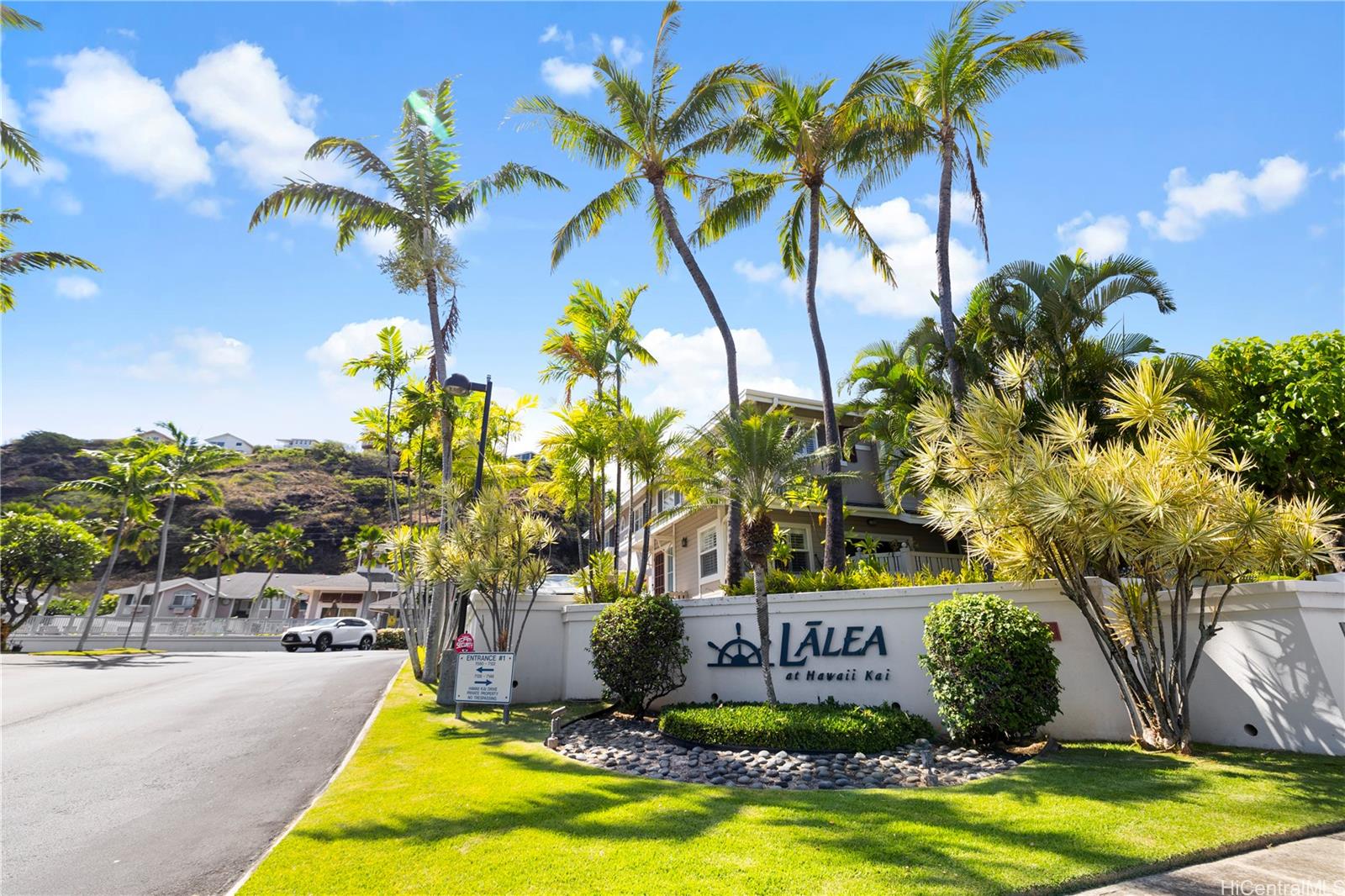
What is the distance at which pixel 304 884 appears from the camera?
5.10m

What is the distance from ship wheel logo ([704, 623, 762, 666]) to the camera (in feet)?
42.1

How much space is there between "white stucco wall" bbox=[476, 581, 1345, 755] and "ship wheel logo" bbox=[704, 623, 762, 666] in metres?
0.08

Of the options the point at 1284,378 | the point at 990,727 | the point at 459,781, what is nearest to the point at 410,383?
the point at 459,781

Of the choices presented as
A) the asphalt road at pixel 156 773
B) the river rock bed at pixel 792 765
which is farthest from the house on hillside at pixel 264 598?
the river rock bed at pixel 792 765

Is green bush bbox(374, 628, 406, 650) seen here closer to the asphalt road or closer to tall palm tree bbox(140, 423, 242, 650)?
tall palm tree bbox(140, 423, 242, 650)

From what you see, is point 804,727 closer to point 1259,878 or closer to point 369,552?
point 1259,878

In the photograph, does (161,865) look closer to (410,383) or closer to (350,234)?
(410,383)

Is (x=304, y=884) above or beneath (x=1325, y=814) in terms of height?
beneath

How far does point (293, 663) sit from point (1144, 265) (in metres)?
27.1

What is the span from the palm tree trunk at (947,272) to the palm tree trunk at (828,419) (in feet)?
8.98

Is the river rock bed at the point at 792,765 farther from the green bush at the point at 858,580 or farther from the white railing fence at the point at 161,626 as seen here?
the white railing fence at the point at 161,626

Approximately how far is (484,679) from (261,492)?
9374 cm

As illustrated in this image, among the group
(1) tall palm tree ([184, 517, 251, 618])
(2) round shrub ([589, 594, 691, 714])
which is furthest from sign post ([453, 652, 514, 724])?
(1) tall palm tree ([184, 517, 251, 618])

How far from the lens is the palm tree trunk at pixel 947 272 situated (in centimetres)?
1470
